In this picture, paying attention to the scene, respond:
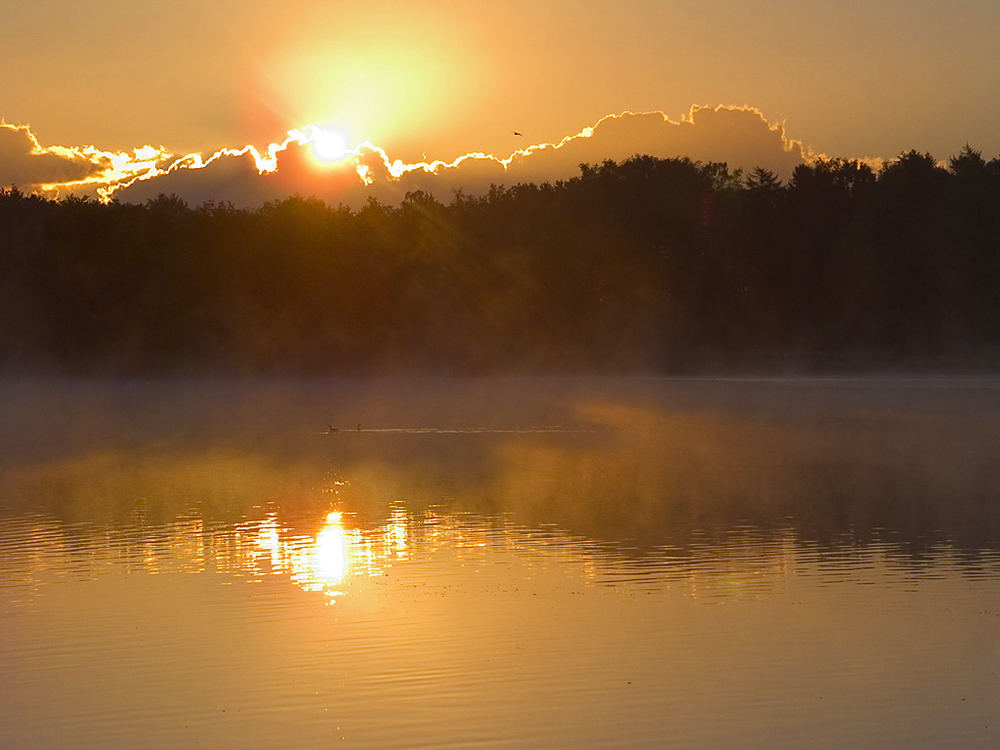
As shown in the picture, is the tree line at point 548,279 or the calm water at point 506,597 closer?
the calm water at point 506,597

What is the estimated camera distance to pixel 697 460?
3869 cm

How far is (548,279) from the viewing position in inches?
4776

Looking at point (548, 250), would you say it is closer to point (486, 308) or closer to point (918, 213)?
point (486, 308)

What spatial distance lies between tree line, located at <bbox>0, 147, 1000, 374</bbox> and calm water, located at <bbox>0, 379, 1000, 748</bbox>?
2788 inches

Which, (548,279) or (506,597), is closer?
(506,597)

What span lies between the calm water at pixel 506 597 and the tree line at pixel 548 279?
7081 cm

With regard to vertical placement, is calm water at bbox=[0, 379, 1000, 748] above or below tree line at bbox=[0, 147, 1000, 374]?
below

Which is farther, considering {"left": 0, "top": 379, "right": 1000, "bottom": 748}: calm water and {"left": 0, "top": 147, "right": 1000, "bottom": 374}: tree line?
{"left": 0, "top": 147, "right": 1000, "bottom": 374}: tree line

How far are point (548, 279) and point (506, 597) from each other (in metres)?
103

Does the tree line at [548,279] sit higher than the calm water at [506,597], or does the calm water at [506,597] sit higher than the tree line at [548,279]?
the tree line at [548,279]

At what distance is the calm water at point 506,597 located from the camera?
1345 cm

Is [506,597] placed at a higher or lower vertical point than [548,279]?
lower

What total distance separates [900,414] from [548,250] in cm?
6671

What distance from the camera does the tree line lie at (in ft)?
367
